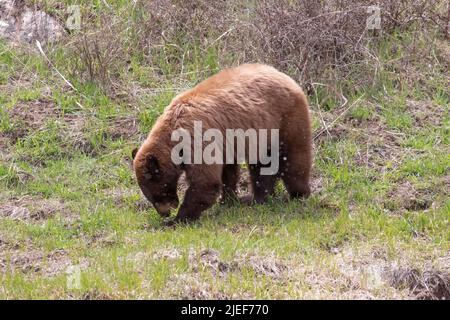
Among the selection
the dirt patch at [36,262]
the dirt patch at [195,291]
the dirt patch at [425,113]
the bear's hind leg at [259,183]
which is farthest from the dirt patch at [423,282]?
the dirt patch at [425,113]

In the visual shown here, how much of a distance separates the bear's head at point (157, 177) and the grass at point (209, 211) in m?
0.22

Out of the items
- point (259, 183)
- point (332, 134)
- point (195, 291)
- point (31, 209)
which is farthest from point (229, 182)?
point (195, 291)

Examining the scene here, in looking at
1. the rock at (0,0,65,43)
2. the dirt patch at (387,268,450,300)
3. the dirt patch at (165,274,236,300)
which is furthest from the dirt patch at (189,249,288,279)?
the rock at (0,0,65,43)

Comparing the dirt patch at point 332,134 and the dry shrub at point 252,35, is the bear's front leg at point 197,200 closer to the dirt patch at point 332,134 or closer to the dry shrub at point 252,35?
the dirt patch at point 332,134

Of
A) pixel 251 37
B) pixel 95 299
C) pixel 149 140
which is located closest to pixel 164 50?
pixel 251 37

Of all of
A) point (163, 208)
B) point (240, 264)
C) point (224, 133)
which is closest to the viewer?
point (240, 264)

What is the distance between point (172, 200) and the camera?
28.6 feet

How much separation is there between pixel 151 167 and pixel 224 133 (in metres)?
0.85

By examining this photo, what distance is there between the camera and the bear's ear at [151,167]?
8330mm

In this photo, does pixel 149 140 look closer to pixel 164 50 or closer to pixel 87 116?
pixel 87 116

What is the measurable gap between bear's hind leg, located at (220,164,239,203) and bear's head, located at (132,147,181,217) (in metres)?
0.69

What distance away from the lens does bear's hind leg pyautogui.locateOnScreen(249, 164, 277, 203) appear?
29.5 ft

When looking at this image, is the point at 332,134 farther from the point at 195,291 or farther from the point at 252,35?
the point at 195,291

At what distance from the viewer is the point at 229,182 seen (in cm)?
915
